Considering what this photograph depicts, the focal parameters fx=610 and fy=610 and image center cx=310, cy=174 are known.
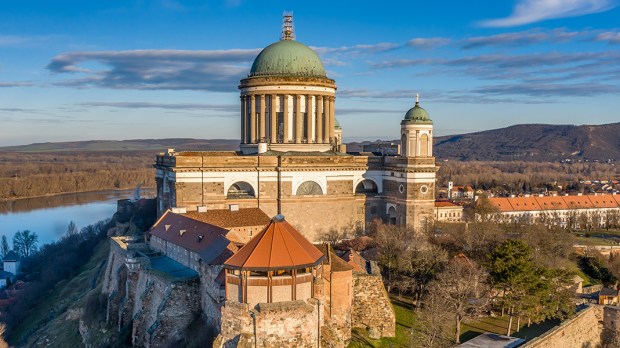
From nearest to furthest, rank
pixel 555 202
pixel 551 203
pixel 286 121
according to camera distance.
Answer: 1. pixel 286 121
2. pixel 551 203
3. pixel 555 202

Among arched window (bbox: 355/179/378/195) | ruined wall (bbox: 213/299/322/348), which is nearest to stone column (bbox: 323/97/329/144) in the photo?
arched window (bbox: 355/179/378/195)

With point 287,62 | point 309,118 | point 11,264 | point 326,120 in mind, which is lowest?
point 11,264

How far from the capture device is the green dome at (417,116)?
41.7 m

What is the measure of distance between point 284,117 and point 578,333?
→ 25069 mm

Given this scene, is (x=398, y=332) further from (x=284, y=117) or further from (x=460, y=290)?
(x=284, y=117)

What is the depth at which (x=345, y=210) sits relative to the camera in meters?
43.3

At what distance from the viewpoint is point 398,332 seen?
24391mm

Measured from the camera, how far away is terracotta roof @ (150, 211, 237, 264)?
23.0 meters

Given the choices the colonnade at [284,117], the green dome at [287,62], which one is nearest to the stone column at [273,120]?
the colonnade at [284,117]

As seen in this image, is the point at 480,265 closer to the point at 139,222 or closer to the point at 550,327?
the point at 550,327

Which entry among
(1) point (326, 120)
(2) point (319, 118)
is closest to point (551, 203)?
(1) point (326, 120)

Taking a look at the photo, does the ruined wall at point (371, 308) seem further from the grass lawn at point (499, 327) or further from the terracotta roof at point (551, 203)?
the terracotta roof at point (551, 203)

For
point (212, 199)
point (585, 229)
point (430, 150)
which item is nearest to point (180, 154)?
point (212, 199)

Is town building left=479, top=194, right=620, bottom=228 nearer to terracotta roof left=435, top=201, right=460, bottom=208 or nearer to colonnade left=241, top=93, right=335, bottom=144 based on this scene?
terracotta roof left=435, top=201, right=460, bottom=208
